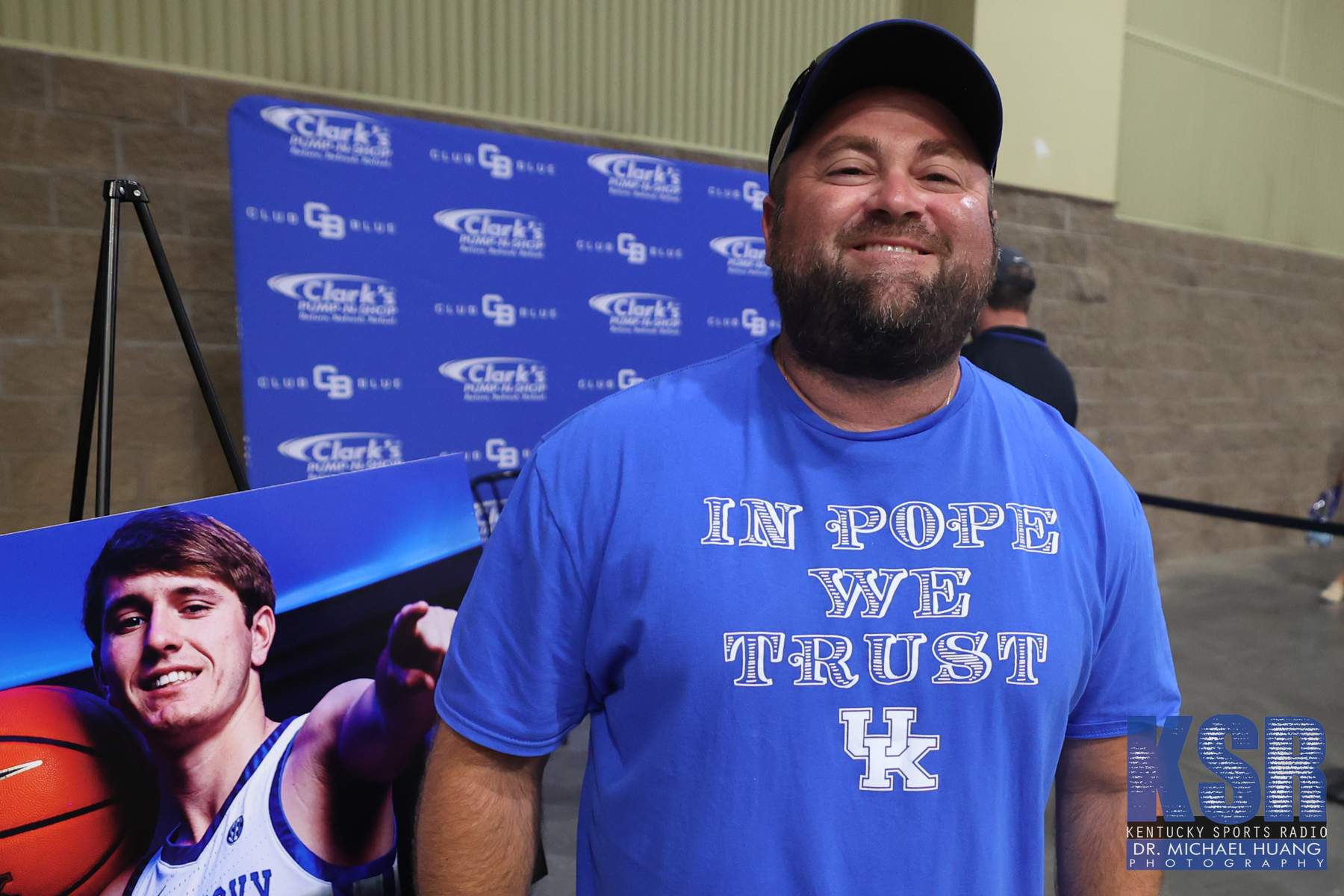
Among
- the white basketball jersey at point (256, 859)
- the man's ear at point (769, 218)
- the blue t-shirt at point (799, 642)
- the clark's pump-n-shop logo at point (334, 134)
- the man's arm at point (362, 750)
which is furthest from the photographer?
the clark's pump-n-shop logo at point (334, 134)

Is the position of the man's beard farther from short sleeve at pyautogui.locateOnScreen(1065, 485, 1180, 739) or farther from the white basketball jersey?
the white basketball jersey

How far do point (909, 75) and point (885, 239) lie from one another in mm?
220

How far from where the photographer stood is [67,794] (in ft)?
3.87

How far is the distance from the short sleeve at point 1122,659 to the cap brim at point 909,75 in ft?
1.72

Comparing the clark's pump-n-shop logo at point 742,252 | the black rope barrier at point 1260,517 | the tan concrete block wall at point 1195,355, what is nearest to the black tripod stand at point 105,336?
the clark's pump-n-shop logo at point 742,252

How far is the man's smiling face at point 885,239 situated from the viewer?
91 cm

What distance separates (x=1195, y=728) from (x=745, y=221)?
3184mm

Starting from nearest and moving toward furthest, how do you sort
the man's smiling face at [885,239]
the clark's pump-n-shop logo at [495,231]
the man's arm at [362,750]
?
the man's smiling face at [885,239]
the man's arm at [362,750]
the clark's pump-n-shop logo at [495,231]

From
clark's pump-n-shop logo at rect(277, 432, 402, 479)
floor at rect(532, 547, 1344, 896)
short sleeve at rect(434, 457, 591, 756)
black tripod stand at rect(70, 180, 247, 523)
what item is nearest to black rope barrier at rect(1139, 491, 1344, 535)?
floor at rect(532, 547, 1344, 896)

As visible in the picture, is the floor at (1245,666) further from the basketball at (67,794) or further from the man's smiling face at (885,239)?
the man's smiling face at (885,239)

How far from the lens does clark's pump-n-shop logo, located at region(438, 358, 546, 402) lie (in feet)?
10.9

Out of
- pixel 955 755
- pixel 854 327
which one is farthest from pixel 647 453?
pixel 955 755

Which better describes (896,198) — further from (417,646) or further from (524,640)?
(417,646)

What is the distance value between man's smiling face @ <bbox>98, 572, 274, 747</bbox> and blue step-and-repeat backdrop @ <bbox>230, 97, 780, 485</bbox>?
165cm
